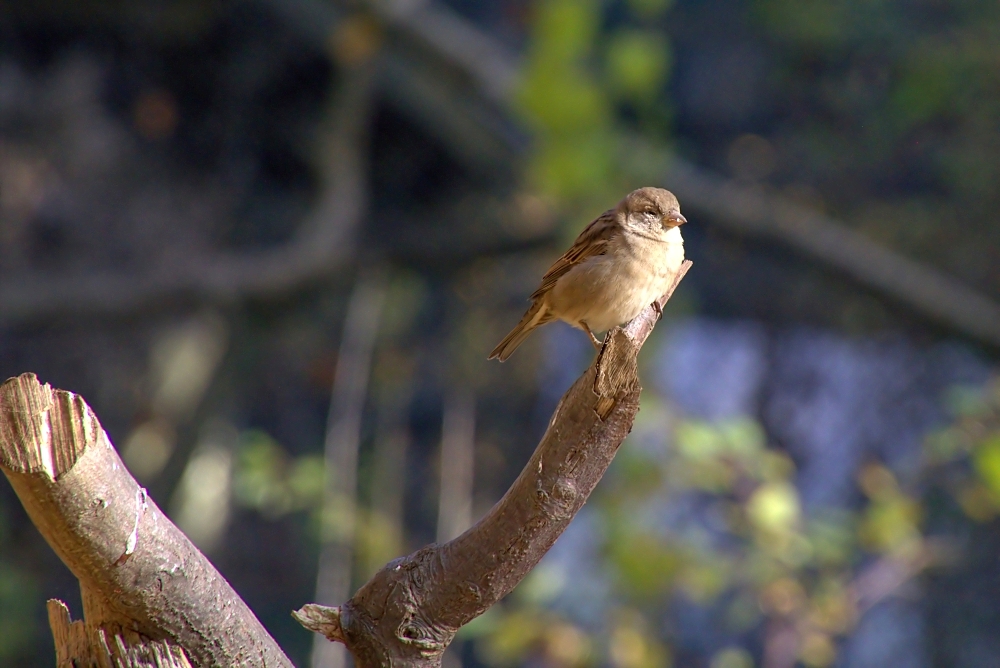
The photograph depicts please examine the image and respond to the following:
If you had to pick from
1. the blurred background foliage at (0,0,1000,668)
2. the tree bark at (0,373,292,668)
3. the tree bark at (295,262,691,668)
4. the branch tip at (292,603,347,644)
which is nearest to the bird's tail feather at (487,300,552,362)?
the tree bark at (295,262,691,668)

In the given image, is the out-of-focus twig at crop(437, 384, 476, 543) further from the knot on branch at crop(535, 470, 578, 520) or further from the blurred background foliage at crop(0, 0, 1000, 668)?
the knot on branch at crop(535, 470, 578, 520)

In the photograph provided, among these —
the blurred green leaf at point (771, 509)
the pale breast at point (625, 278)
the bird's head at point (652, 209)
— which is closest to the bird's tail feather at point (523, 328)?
the pale breast at point (625, 278)

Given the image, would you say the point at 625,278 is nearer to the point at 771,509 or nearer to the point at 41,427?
the point at 41,427

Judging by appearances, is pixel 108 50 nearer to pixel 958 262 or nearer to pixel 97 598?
pixel 958 262

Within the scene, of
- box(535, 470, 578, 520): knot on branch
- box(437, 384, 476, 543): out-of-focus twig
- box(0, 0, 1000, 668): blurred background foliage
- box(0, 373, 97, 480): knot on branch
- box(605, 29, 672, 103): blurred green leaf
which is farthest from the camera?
box(0, 0, 1000, 668): blurred background foliage

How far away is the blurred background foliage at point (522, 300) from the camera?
4.36 meters

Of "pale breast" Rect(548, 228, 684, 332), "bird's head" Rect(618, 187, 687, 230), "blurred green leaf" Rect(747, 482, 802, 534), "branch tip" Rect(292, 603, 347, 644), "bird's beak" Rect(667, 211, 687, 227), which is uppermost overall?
"blurred green leaf" Rect(747, 482, 802, 534)

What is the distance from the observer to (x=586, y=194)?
423 cm

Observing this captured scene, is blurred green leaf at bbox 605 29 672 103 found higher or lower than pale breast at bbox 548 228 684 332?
higher

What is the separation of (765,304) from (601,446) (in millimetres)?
4193

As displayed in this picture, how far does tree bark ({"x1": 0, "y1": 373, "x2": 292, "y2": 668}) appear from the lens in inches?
51.6

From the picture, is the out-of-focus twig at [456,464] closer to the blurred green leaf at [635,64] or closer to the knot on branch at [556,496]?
the blurred green leaf at [635,64]

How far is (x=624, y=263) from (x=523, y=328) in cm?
43

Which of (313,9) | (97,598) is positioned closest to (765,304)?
(313,9)
